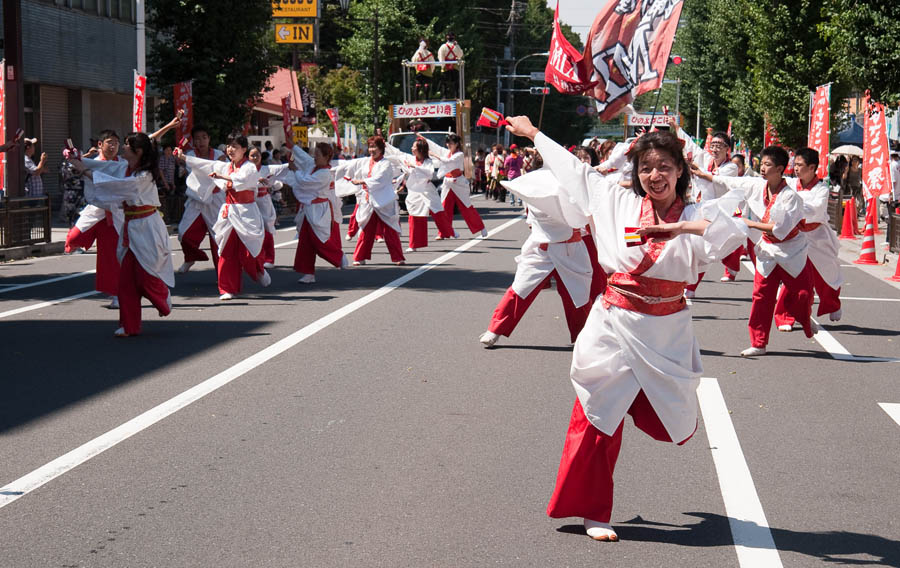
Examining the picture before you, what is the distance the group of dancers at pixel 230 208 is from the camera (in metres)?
10.3

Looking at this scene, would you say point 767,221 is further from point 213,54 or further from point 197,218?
point 213,54

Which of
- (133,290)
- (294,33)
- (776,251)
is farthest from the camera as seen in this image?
(294,33)

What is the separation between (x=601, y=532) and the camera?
4816 millimetres

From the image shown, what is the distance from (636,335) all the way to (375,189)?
41.0 ft

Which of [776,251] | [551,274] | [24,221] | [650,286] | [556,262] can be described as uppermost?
[650,286]

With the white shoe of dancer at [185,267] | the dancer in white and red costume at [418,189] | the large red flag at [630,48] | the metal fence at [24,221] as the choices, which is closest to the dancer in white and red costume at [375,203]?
the dancer in white and red costume at [418,189]

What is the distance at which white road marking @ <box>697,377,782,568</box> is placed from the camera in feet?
15.4

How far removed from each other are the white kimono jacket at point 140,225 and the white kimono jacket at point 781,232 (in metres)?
5.04

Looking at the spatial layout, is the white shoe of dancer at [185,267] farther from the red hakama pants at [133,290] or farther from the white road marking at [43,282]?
the red hakama pants at [133,290]

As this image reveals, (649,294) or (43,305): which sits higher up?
(649,294)

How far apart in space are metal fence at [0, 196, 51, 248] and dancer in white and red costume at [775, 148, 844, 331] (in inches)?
468

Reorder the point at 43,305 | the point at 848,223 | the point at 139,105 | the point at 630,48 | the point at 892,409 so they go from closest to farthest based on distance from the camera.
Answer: the point at 892,409 < the point at 630,48 < the point at 43,305 < the point at 139,105 < the point at 848,223

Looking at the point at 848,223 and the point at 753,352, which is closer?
the point at 753,352

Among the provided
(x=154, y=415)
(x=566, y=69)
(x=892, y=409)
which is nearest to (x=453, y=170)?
(x=566, y=69)
